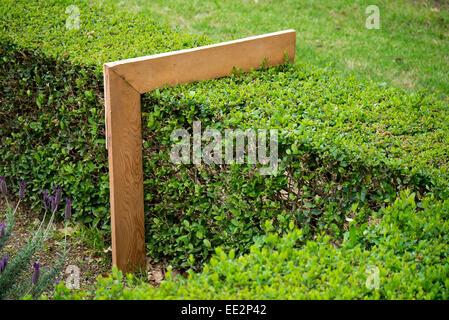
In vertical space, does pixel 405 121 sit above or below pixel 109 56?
below

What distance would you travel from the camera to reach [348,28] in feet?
27.3

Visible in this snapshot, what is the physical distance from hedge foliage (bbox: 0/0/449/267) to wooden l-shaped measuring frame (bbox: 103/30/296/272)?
101 mm

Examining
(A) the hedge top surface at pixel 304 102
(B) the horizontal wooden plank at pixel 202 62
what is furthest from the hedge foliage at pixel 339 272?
(B) the horizontal wooden plank at pixel 202 62

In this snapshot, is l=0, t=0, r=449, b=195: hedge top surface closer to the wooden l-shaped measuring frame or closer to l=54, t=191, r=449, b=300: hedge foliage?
the wooden l-shaped measuring frame

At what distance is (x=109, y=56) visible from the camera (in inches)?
171

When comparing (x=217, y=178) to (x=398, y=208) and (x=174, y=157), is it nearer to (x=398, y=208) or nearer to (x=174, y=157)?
(x=174, y=157)

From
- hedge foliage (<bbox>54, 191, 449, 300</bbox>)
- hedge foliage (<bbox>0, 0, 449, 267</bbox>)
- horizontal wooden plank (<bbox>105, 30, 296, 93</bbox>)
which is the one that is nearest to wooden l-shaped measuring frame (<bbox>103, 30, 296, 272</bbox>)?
horizontal wooden plank (<bbox>105, 30, 296, 93</bbox>)

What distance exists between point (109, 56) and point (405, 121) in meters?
2.49

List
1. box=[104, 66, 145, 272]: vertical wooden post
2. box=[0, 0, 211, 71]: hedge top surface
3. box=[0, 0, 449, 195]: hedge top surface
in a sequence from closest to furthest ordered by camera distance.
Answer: box=[0, 0, 449, 195]: hedge top surface → box=[104, 66, 145, 272]: vertical wooden post → box=[0, 0, 211, 71]: hedge top surface

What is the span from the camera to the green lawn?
6988 millimetres

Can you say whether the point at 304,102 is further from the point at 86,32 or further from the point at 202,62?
the point at 86,32

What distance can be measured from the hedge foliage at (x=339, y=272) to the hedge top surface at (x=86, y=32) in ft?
7.87

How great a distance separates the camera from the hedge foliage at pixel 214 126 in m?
3.16
